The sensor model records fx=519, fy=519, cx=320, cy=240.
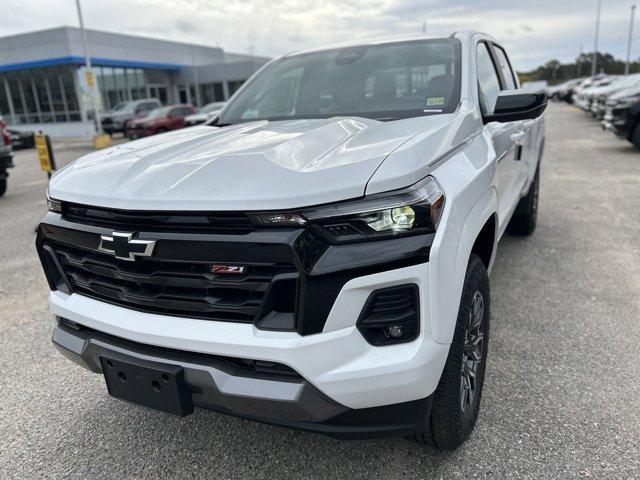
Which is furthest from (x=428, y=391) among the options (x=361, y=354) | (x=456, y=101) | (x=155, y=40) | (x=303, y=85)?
(x=155, y=40)

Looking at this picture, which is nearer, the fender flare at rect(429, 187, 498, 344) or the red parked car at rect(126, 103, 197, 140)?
the fender flare at rect(429, 187, 498, 344)

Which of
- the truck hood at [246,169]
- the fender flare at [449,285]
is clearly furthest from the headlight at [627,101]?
the fender flare at [449,285]

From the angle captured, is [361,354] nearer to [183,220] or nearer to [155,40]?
[183,220]

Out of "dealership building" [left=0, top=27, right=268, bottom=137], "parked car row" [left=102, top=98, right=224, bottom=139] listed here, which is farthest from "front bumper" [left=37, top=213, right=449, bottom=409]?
"dealership building" [left=0, top=27, right=268, bottom=137]

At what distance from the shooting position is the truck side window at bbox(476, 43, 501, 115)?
308 cm

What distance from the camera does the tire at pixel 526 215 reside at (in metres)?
4.94

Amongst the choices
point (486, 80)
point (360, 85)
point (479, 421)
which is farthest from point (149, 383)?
point (486, 80)

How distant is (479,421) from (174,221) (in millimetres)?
1698

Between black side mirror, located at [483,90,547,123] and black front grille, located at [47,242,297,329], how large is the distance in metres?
1.74

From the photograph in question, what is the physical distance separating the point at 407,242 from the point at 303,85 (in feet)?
7.00

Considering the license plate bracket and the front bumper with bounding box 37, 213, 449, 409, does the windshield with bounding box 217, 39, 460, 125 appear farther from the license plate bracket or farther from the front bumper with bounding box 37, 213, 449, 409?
the license plate bracket

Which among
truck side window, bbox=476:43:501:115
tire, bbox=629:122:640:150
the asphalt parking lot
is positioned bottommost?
the asphalt parking lot

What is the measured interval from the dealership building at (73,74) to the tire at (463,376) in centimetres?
2236

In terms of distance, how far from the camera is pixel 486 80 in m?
3.38
